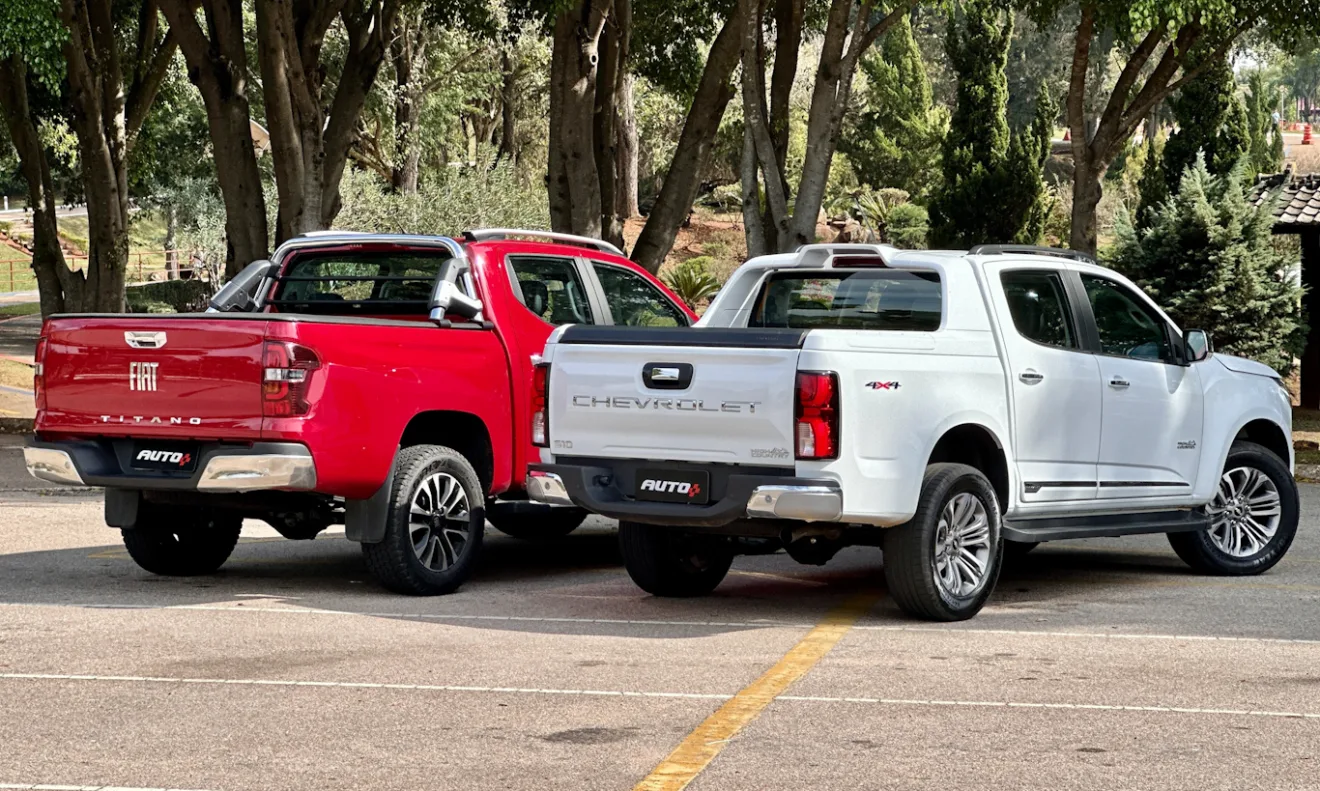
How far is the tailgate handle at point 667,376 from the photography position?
29.8 feet

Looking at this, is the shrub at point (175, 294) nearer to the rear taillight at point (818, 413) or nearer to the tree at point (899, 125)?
the tree at point (899, 125)

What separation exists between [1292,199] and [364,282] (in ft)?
60.7

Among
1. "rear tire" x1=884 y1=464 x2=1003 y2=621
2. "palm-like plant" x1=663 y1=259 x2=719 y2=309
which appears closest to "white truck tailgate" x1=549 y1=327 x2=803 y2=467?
"rear tire" x1=884 y1=464 x2=1003 y2=621

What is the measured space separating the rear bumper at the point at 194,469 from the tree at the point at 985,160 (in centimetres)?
3607

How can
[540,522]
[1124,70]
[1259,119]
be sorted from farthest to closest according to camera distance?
[1259,119], [1124,70], [540,522]

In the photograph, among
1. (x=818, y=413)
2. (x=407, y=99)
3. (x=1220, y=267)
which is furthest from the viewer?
(x=407, y=99)

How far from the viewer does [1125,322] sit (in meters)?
10.7

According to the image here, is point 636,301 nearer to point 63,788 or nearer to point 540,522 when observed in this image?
point 540,522

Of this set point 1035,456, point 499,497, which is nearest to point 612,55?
point 499,497

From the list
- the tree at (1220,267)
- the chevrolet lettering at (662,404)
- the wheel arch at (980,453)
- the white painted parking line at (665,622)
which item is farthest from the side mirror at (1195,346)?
the tree at (1220,267)

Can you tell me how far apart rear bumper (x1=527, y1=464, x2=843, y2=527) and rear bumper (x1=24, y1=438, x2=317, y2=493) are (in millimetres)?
1223

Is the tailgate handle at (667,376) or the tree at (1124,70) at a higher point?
the tree at (1124,70)

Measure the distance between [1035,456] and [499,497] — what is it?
10.6 ft

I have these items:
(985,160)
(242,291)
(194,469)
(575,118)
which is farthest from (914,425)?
(985,160)
